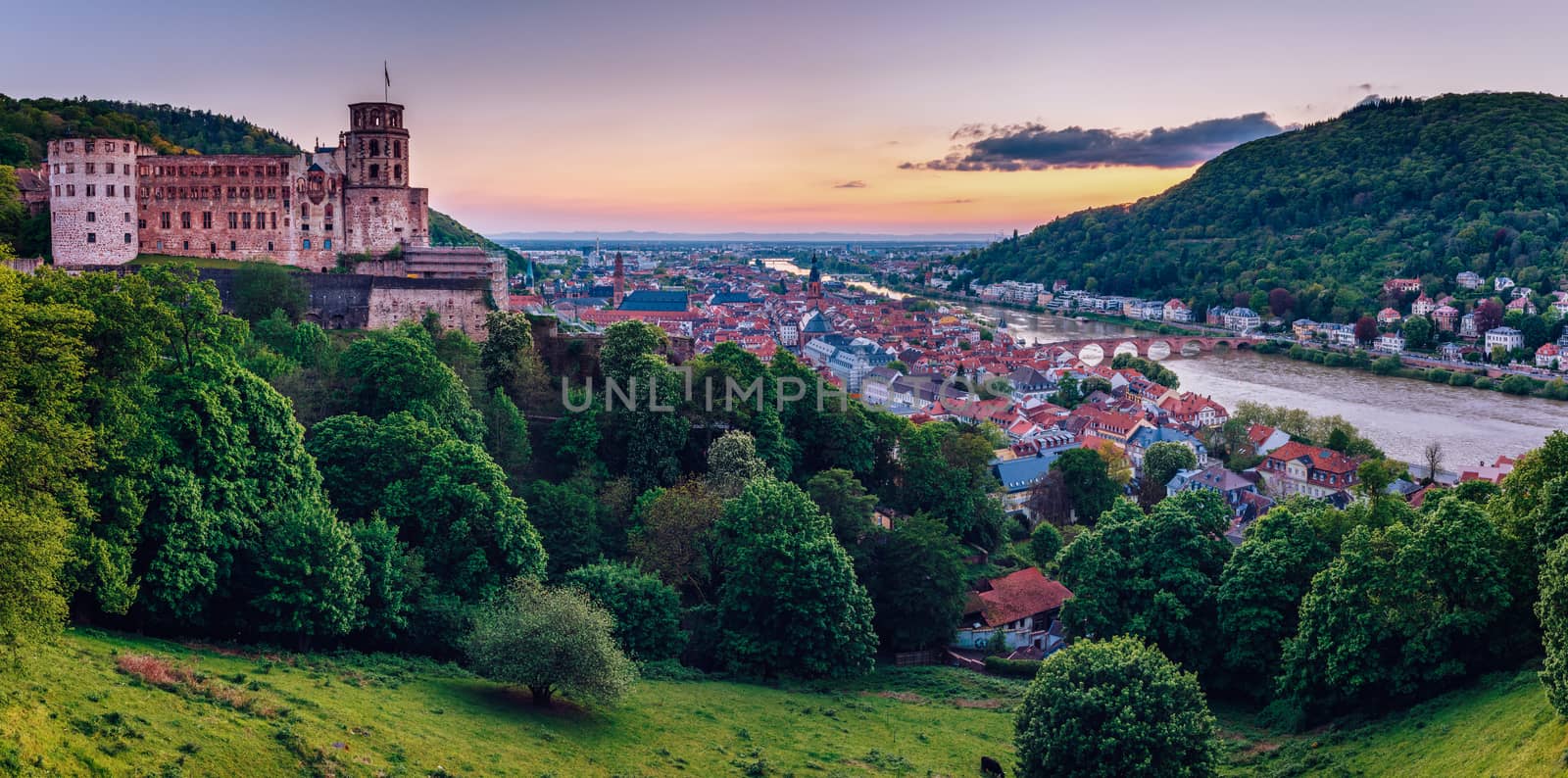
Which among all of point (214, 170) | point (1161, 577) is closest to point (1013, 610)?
point (1161, 577)

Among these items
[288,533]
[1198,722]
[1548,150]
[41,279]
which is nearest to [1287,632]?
[1198,722]

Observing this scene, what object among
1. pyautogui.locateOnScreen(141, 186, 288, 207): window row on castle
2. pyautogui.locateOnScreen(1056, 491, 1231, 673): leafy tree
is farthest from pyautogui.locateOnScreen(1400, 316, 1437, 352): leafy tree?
pyautogui.locateOnScreen(141, 186, 288, 207): window row on castle

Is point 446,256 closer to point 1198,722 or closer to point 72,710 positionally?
point 72,710

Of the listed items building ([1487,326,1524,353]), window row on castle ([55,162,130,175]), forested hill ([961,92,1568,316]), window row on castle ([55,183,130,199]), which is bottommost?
building ([1487,326,1524,353])

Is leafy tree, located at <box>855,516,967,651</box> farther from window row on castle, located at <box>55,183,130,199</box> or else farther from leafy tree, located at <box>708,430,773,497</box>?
window row on castle, located at <box>55,183,130,199</box>

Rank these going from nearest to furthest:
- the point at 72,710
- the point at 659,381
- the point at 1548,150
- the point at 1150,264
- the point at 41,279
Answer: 1. the point at 72,710
2. the point at 41,279
3. the point at 659,381
4. the point at 1548,150
5. the point at 1150,264

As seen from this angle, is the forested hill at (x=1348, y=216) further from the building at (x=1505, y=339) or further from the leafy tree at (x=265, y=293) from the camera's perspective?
the leafy tree at (x=265, y=293)
